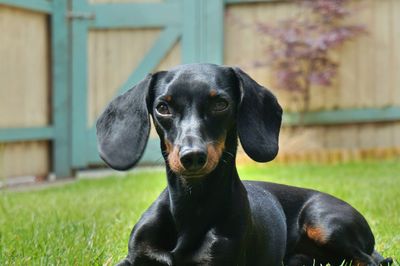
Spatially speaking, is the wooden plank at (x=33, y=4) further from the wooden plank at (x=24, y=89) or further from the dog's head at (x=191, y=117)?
the dog's head at (x=191, y=117)

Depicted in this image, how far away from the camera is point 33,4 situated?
773 cm

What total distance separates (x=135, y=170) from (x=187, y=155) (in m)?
6.41

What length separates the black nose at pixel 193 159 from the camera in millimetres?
2182

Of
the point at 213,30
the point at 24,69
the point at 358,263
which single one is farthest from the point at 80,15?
the point at 358,263

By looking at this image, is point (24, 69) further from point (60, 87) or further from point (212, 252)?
point (212, 252)

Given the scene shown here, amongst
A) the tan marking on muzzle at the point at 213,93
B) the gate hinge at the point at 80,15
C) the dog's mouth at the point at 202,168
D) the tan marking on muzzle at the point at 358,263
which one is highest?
the gate hinge at the point at 80,15

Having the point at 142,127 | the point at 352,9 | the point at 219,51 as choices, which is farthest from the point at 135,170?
the point at 142,127

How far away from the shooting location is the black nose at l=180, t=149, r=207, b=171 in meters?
2.18

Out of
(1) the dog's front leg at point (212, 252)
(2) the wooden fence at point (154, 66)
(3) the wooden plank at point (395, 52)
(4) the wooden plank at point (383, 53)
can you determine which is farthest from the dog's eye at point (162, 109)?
(3) the wooden plank at point (395, 52)

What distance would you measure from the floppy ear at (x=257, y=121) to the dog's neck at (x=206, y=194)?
0.21 ft

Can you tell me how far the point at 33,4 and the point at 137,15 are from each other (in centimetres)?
150

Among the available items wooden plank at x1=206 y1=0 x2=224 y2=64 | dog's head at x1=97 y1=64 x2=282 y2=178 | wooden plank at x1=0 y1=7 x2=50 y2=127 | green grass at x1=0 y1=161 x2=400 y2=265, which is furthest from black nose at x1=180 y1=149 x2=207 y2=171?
wooden plank at x1=206 y1=0 x2=224 y2=64

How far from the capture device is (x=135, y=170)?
8.55 m

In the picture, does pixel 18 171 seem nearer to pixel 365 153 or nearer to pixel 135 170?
pixel 135 170
